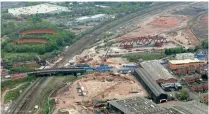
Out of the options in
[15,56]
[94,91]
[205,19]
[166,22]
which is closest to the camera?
[94,91]

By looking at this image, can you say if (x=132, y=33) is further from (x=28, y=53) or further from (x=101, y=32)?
(x=28, y=53)

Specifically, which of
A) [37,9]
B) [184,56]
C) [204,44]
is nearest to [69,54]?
[184,56]

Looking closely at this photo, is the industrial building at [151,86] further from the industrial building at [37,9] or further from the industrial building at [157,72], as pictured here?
the industrial building at [37,9]

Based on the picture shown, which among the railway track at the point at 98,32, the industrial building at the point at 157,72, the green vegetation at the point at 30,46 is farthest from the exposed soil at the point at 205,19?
the industrial building at the point at 157,72

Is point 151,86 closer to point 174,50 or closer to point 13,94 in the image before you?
point 174,50

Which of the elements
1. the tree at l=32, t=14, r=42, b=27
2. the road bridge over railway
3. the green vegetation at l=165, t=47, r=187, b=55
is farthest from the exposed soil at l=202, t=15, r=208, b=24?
the road bridge over railway

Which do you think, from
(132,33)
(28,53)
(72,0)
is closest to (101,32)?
(132,33)

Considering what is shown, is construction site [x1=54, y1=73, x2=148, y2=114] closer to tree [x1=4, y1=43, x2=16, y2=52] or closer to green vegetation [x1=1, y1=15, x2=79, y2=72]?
green vegetation [x1=1, y1=15, x2=79, y2=72]
